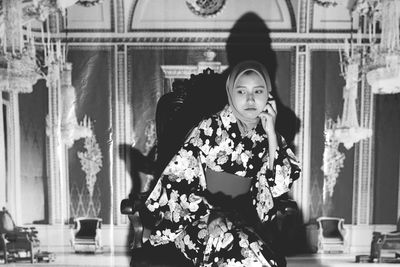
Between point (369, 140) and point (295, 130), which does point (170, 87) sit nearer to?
point (295, 130)

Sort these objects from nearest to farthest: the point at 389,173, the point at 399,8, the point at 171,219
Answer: the point at 171,219 → the point at 399,8 → the point at 389,173

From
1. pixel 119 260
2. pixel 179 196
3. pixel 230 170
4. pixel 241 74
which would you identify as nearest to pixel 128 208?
pixel 179 196

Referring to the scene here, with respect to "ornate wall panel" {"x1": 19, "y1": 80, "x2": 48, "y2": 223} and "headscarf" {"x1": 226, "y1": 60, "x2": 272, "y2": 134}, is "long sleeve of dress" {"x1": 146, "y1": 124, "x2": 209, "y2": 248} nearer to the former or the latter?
"headscarf" {"x1": 226, "y1": 60, "x2": 272, "y2": 134}

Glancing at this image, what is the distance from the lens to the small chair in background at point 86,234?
2592 millimetres

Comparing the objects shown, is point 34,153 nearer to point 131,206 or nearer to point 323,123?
point 131,206

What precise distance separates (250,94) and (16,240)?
5.36 ft

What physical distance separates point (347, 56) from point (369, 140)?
0.48m

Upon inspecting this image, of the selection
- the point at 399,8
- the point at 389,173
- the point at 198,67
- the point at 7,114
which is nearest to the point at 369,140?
the point at 389,173

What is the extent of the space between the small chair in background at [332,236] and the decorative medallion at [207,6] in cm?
127

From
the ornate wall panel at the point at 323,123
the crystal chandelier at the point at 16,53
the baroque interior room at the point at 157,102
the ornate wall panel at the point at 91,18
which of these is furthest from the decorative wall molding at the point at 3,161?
the ornate wall panel at the point at 323,123

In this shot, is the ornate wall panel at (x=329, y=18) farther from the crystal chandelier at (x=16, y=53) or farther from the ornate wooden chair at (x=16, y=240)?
the ornate wooden chair at (x=16, y=240)

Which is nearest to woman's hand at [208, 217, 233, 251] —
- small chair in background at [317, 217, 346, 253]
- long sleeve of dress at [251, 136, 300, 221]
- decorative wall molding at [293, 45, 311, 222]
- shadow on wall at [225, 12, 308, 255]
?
long sleeve of dress at [251, 136, 300, 221]

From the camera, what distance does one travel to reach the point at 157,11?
2424 mm

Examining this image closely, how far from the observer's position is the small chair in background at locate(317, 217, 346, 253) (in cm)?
258
